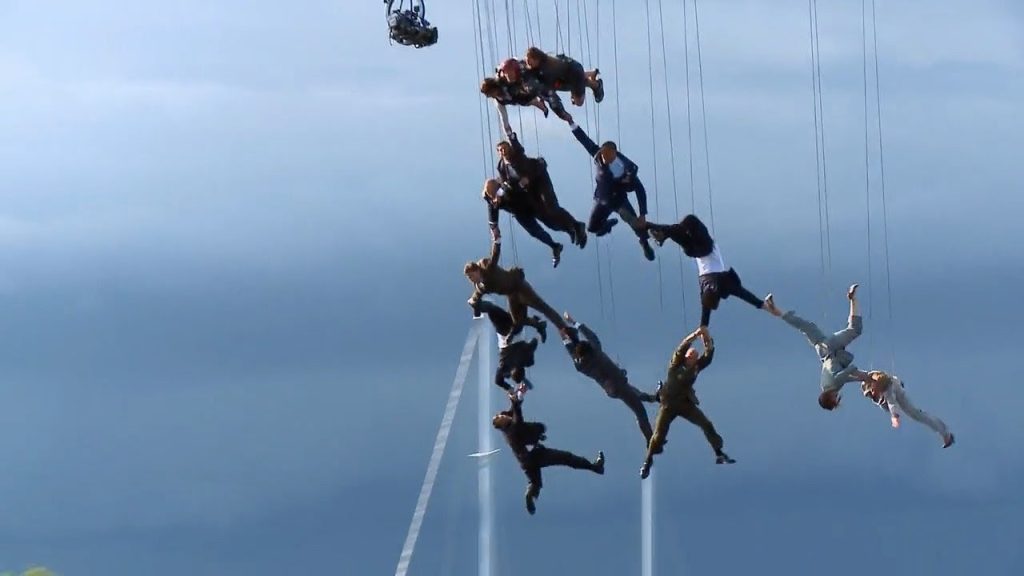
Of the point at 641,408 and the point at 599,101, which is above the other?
the point at 599,101

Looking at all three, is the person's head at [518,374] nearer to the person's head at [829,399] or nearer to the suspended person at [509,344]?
the suspended person at [509,344]

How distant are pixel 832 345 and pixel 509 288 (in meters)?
3.49

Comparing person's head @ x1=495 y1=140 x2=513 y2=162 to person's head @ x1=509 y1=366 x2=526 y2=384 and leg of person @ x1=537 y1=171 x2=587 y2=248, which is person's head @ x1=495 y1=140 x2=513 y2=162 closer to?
leg of person @ x1=537 y1=171 x2=587 y2=248

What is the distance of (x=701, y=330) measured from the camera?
3384cm

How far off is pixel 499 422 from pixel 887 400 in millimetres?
4198

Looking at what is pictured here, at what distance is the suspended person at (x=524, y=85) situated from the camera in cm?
3359

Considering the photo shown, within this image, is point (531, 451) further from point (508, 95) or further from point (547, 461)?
point (508, 95)

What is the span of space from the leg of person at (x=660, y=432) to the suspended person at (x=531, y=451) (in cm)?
62

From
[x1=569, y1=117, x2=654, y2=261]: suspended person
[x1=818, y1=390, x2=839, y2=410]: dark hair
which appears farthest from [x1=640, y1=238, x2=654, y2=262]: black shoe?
[x1=818, y1=390, x2=839, y2=410]: dark hair

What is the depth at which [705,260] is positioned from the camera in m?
34.0

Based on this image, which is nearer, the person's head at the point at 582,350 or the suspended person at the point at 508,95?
the suspended person at the point at 508,95

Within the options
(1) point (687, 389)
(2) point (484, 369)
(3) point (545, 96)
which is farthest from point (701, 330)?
(2) point (484, 369)

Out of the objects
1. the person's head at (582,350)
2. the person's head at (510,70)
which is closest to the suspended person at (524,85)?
the person's head at (510,70)

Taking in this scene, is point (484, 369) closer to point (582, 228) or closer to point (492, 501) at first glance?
point (492, 501)
